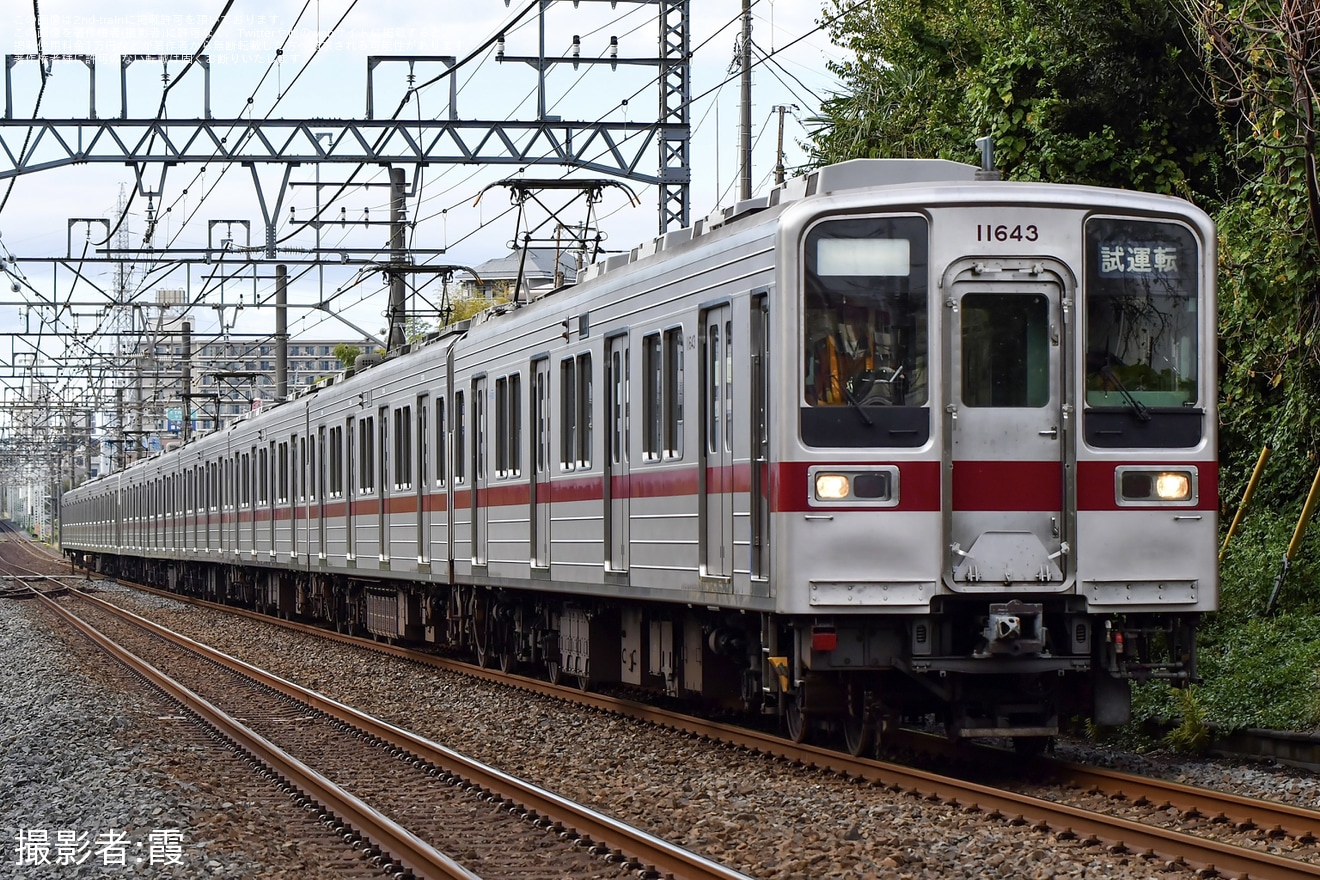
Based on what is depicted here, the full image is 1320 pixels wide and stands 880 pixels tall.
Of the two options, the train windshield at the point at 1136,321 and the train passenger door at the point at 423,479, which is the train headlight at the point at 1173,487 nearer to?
the train windshield at the point at 1136,321

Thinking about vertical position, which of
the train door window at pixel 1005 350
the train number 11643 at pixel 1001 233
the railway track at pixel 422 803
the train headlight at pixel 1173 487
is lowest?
the railway track at pixel 422 803

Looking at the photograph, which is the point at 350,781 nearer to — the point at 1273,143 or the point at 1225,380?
the point at 1273,143

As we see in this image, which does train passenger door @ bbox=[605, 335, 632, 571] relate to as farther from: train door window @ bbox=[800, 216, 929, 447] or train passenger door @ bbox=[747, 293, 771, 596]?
train door window @ bbox=[800, 216, 929, 447]

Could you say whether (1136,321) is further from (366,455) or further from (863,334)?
(366,455)

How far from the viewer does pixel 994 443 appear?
362 inches

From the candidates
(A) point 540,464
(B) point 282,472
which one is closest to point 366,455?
(B) point 282,472

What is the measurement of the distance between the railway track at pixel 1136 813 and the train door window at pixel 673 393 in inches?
73.4

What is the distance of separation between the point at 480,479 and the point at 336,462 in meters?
7.08

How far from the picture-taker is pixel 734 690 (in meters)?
11.5

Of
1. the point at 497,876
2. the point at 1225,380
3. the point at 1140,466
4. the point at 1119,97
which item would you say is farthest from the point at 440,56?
the point at 497,876

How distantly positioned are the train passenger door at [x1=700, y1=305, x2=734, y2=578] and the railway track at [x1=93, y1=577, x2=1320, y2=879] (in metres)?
1.16

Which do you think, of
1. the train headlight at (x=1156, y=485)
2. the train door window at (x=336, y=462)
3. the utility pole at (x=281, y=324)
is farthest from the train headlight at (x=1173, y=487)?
Result: the utility pole at (x=281, y=324)

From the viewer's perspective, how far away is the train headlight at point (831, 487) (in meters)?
9.07

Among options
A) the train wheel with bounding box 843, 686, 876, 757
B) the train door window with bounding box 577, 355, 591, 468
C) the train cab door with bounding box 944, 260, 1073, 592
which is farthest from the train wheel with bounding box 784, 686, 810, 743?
the train door window with bounding box 577, 355, 591, 468
